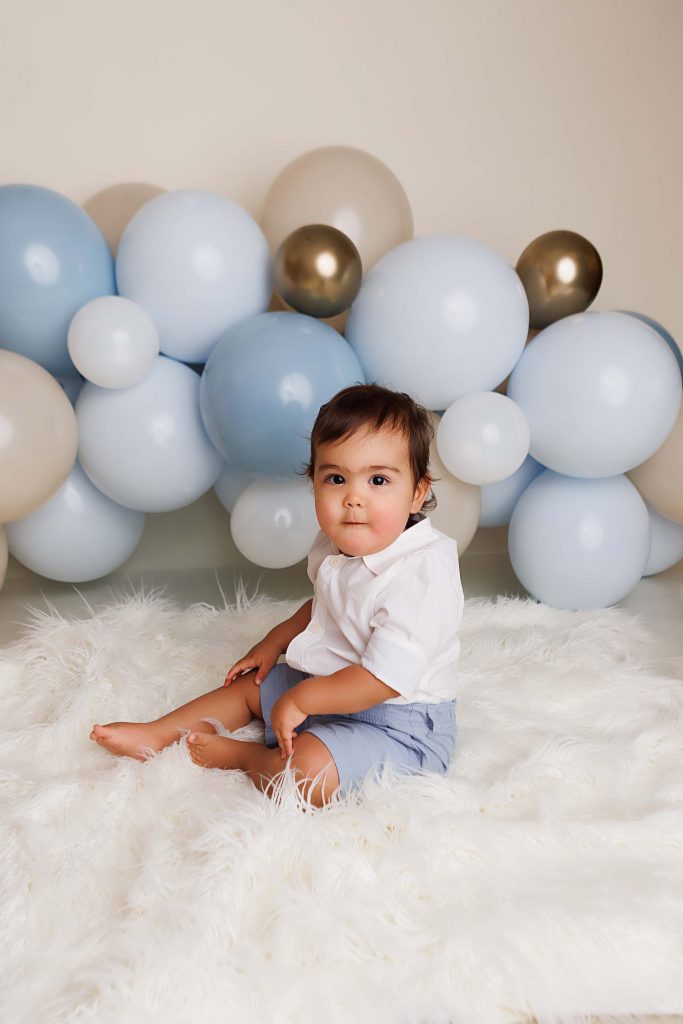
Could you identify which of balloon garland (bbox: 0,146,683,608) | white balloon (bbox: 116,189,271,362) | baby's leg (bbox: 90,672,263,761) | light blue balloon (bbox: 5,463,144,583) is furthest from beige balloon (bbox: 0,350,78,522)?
baby's leg (bbox: 90,672,263,761)

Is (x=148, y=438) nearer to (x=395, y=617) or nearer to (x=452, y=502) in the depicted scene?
(x=452, y=502)

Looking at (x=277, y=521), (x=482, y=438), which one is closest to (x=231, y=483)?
(x=277, y=521)

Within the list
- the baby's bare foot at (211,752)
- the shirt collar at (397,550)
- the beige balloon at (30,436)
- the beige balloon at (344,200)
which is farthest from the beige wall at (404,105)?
the baby's bare foot at (211,752)

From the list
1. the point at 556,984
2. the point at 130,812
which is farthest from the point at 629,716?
the point at 130,812

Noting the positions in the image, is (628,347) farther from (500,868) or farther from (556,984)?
(556,984)

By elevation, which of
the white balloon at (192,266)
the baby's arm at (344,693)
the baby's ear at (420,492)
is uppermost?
the white balloon at (192,266)

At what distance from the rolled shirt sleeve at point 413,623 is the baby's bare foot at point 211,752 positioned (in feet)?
0.77

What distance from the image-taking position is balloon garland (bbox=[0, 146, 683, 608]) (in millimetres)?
1943

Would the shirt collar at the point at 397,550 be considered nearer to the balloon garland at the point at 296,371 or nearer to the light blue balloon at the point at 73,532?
the balloon garland at the point at 296,371

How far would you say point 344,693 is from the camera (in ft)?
4.27

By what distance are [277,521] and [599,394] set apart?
2.38 ft

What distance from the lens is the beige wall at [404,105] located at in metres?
2.47

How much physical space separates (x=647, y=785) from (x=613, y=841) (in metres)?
0.17

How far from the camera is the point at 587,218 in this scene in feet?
9.01
